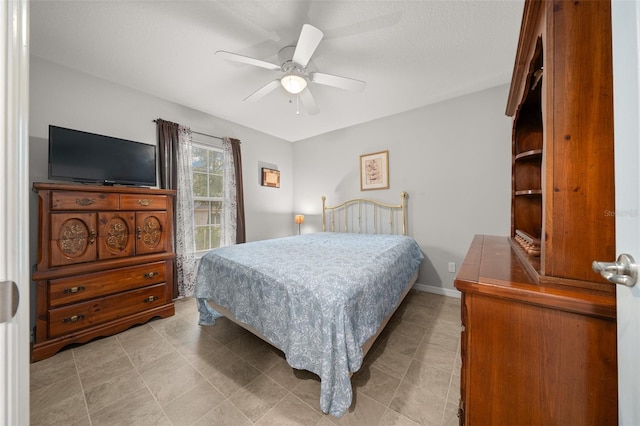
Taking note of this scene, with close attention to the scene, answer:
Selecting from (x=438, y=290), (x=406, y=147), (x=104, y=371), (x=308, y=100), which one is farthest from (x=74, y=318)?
(x=406, y=147)

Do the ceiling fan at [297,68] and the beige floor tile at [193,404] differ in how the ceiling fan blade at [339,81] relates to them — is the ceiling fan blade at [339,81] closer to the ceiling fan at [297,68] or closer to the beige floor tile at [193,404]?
the ceiling fan at [297,68]

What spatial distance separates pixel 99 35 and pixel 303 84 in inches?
66.5

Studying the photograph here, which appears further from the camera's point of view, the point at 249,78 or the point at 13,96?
the point at 249,78

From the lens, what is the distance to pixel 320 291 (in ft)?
4.42

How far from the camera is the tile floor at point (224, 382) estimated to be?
133cm

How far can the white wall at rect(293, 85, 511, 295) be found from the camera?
2711mm

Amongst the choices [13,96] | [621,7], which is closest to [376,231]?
[621,7]

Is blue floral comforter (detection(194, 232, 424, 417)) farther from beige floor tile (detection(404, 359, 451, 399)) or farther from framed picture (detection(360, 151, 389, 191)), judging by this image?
framed picture (detection(360, 151, 389, 191))

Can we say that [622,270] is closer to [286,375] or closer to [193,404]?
[286,375]

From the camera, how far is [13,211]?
0.48 m

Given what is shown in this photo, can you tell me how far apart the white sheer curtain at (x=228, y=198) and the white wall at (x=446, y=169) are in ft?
6.35

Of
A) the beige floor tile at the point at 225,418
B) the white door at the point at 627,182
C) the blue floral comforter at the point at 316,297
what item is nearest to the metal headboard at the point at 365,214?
the blue floral comforter at the point at 316,297

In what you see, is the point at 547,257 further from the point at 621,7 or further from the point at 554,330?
the point at 621,7

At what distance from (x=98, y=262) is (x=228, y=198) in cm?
174
